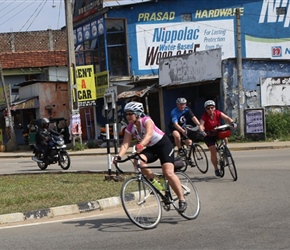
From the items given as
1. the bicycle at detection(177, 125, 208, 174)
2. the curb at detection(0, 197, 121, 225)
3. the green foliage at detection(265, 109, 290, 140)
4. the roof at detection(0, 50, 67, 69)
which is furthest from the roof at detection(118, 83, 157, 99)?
the curb at detection(0, 197, 121, 225)

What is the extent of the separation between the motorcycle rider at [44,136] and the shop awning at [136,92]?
1149 centimetres

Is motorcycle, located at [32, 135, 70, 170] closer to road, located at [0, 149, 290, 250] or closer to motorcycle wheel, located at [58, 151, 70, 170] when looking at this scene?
motorcycle wheel, located at [58, 151, 70, 170]

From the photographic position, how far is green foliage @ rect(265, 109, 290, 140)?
1093 inches

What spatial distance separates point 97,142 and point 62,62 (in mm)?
15327

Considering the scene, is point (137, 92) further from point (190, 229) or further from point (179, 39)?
point (190, 229)

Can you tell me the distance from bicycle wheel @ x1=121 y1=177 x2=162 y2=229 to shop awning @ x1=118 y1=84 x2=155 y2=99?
22.1 m

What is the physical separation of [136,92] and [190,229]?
930 inches

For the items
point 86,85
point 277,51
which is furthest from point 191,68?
point 277,51

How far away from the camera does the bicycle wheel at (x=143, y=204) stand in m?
8.74

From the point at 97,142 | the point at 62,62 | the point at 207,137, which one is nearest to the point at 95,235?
the point at 207,137

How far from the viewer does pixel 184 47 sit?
1452 inches

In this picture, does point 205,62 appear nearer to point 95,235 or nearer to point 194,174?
point 194,174

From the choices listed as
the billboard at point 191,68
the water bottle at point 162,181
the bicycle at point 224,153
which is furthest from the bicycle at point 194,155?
the billboard at point 191,68

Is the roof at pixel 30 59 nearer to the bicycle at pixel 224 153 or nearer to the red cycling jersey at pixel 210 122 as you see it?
the red cycling jersey at pixel 210 122
